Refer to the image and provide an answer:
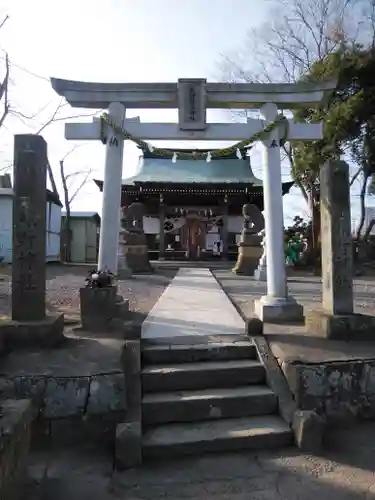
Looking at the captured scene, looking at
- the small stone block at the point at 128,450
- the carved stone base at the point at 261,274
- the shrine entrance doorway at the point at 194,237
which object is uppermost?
the shrine entrance doorway at the point at 194,237

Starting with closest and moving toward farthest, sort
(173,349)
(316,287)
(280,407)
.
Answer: (280,407) → (173,349) → (316,287)

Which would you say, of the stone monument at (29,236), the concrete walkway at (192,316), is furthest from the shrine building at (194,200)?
the stone monument at (29,236)

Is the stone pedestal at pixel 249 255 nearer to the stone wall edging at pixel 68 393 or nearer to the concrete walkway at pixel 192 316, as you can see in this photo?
the concrete walkway at pixel 192 316

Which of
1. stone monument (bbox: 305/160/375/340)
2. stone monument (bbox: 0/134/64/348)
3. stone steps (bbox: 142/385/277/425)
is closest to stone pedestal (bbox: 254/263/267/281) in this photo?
stone monument (bbox: 305/160/375/340)

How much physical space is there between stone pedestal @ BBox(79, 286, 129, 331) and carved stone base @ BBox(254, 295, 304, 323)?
7.61ft

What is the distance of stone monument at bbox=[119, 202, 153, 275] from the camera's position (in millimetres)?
15734

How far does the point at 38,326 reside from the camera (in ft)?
15.4

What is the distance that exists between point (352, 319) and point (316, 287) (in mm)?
6779

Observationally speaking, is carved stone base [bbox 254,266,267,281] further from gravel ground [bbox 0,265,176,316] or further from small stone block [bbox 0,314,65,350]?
small stone block [bbox 0,314,65,350]

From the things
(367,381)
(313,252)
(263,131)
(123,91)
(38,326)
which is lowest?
(367,381)

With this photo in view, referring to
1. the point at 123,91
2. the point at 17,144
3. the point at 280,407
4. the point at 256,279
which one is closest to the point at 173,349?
the point at 280,407

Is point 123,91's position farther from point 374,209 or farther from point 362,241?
point 374,209

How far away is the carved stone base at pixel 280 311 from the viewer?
6330mm

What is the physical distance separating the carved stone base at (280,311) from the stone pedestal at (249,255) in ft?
29.7
